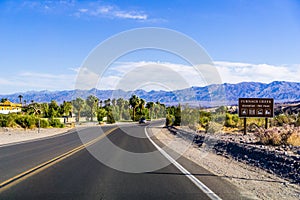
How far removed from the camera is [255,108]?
30.0m

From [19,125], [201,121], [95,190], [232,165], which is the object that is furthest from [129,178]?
[19,125]

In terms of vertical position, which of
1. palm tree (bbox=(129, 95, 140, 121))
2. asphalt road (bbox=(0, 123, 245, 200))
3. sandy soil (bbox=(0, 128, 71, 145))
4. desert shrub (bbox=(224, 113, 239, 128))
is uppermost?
palm tree (bbox=(129, 95, 140, 121))

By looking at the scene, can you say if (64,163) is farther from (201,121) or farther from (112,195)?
(201,121)

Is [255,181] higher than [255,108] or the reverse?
the reverse

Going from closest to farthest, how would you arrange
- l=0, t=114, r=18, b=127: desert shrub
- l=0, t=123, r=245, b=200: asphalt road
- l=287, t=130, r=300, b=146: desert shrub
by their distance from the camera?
1. l=0, t=123, r=245, b=200: asphalt road
2. l=287, t=130, r=300, b=146: desert shrub
3. l=0, t=114, r=18, b=127: desert shrub

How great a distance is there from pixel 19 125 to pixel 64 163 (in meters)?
41.1

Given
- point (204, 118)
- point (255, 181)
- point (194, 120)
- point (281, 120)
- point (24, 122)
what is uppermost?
point (281, 120)

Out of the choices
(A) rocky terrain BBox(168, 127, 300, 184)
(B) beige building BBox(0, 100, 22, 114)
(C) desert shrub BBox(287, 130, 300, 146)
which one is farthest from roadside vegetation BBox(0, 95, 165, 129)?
(A) rocky terrain BBox(168, 127, 300, 184)

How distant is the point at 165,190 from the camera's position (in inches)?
376

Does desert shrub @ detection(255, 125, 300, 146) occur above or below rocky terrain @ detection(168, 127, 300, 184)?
above

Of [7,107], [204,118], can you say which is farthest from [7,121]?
[7,107]

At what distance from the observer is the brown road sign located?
2986cm

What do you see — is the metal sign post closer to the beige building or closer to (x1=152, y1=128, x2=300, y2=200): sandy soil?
(x1=152, y1=128, x2=300, y2=200): sandy soil

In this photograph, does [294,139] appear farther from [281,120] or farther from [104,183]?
[281,120]
